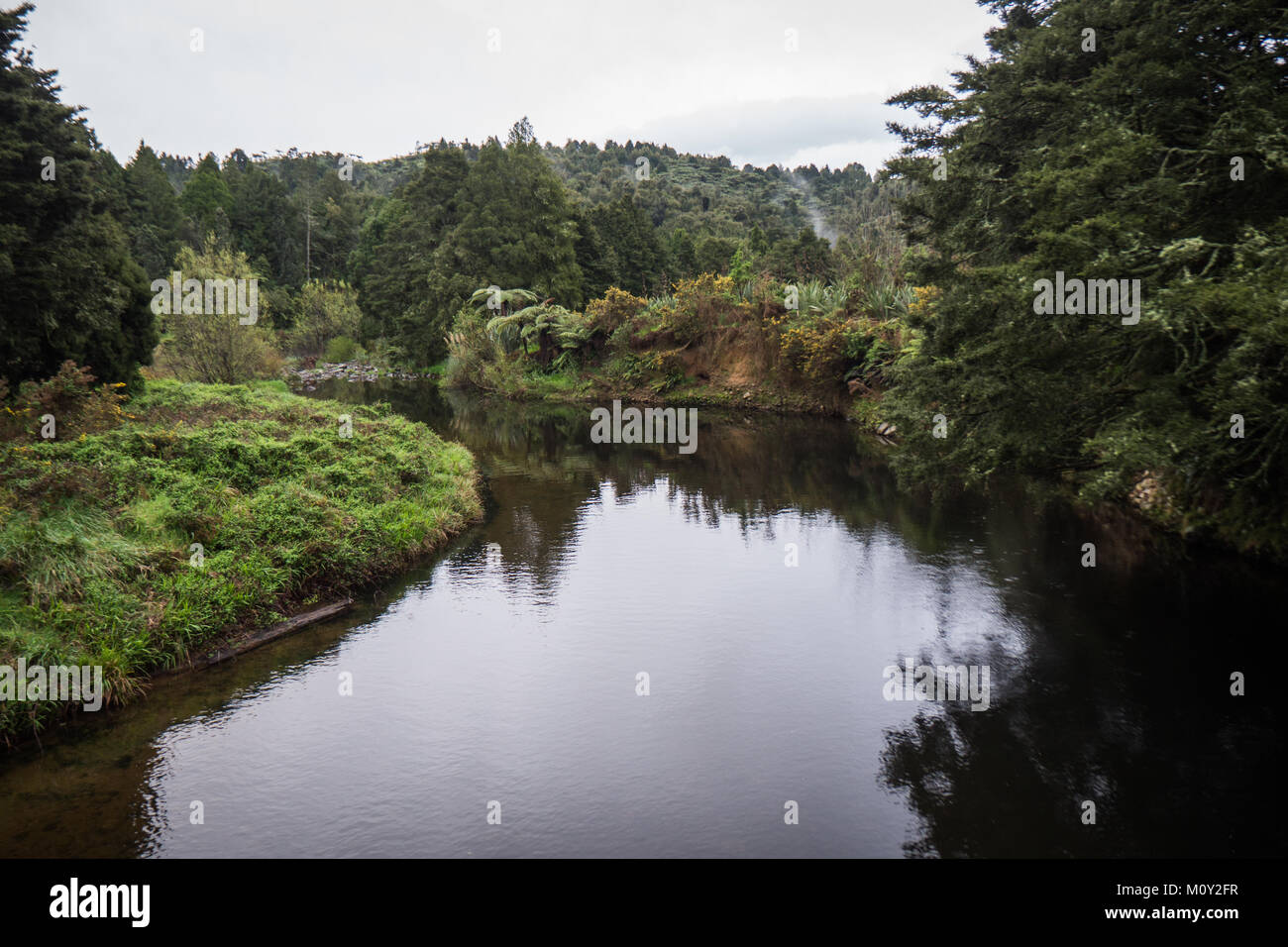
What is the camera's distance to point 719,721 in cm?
869

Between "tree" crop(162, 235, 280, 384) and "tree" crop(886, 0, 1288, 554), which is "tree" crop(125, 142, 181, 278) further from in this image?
"tree" crop(886, 0, 1288, 554)

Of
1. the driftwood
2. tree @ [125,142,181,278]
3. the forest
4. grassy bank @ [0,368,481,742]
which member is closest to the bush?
tree @ [125,142,181,278]

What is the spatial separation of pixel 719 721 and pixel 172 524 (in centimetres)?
854

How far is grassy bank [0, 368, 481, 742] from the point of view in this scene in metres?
→ 9.12

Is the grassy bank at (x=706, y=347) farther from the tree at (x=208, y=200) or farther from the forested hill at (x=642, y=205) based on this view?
the tree at (x=208, y=200)

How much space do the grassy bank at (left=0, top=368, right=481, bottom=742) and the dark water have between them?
77 cm

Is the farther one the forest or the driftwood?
the driftwood

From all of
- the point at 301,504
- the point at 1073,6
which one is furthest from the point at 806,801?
the point at 1073,6

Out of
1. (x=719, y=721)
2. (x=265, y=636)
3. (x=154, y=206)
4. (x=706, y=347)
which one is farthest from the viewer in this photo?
(x=154, y=206)

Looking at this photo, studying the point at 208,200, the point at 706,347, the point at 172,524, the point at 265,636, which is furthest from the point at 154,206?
the point at 265,636

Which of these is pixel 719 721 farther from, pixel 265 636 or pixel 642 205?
pixel 642 205

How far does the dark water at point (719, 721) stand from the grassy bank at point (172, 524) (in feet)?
2.53

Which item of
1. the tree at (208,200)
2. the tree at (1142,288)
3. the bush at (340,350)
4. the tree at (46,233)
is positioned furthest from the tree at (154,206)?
the tree at (1142,288)

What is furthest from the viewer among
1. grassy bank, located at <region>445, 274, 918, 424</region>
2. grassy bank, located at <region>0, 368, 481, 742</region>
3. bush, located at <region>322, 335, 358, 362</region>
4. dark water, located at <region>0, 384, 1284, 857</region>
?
bush, located at <region>322, 335, 358, 362</region>
